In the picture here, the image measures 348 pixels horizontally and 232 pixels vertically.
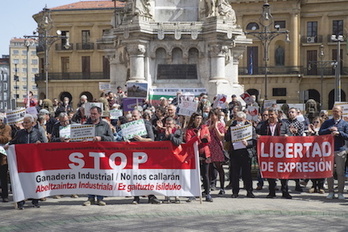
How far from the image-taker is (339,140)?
12.5 meters

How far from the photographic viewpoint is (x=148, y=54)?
22391 millimetres

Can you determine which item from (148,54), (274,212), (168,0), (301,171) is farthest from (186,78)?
(274,212)

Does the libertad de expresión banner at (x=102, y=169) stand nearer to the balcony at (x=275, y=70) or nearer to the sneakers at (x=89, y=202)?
the sneakers at (x=89, y=202)

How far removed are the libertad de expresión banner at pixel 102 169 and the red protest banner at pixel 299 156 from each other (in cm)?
192

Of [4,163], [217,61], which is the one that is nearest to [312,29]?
[217,61]

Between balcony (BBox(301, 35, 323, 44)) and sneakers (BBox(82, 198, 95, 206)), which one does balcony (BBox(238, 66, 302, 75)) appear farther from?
sneakers (BBox(82, 198, 95, 206))

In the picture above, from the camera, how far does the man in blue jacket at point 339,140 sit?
12.2 m

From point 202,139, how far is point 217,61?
1052cm

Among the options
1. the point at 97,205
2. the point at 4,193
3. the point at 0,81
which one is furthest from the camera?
the point at 0,81

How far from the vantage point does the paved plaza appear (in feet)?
30.3

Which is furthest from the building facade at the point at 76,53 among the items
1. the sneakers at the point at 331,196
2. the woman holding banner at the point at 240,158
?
the sneakers at the point at 331,196

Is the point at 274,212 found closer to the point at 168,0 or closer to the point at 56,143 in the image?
the point at 56,143

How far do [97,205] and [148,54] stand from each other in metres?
11.8

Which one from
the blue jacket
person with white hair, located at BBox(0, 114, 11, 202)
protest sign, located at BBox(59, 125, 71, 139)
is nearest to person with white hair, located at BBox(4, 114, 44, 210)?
protest sign, located at BBox(59, 125, 71, 139)
